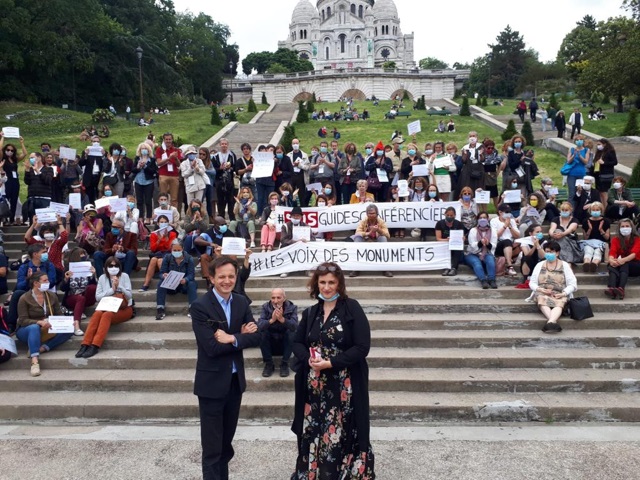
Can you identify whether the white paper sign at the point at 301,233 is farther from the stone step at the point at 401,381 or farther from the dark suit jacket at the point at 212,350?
the dark suit jacket at the point at 212,350

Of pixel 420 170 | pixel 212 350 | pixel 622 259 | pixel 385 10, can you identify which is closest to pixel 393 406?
pixel 212 350

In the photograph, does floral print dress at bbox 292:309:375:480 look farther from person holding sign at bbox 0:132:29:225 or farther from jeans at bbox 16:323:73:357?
person holding sign at bbox 0:132:29:225

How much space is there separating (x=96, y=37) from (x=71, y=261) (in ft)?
146

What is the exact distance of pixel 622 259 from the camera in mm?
8859

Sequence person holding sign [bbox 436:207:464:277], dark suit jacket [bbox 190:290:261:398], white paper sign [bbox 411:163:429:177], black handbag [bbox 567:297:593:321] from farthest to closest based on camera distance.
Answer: white paper sign [bbox 411:163:429:177] → person holding sign [bbox 436:207:464:277] → black handbag [bbox 567:297:593:321] → dark suit jacket [bbox 190:290:261:398]

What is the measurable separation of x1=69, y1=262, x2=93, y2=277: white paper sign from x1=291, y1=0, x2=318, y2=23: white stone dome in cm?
12161

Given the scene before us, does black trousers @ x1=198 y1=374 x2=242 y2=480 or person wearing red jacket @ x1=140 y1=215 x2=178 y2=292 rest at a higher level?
person wearing red jacket @ x1=140 y1=215 x2=178 y2=292

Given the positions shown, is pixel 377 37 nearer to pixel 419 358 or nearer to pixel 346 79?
pixel 346 79

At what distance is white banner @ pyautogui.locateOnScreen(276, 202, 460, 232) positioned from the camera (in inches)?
438

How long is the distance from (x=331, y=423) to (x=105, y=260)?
6039mm

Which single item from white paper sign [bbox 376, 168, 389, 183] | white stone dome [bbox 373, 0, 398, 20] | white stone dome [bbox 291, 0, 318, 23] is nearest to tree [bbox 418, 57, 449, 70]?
white stone dome [bbox 373, 0, 398, 20]

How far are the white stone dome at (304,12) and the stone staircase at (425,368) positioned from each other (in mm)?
121295

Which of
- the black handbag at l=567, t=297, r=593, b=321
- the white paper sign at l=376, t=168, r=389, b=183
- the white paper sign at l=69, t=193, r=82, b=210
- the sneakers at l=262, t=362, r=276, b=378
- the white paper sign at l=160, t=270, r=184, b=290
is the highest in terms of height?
the white paper sign at l=376, t=168, r=389, b=183

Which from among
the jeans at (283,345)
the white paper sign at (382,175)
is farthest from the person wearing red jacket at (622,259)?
the jeans at (283,345)
